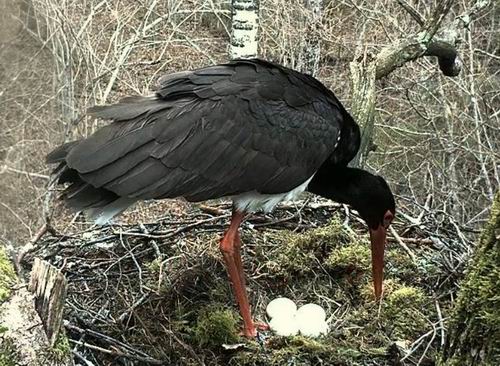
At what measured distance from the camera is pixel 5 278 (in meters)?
2.62

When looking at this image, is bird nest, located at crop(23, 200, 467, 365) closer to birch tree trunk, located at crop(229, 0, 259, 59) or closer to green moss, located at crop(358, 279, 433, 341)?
green moss, located at crop(358, 279, 433, 341)

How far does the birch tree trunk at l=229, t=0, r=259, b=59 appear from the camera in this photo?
22.0ft

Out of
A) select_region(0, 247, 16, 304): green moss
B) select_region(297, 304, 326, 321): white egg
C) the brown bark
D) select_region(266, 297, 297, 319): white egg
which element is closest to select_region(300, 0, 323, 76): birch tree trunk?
the brown bark

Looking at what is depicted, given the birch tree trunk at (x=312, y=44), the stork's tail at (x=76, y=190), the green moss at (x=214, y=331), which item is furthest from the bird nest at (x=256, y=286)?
the birch tree trunk at (x=312, y=44)

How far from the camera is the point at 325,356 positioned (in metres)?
3.53

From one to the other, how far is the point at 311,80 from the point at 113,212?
127 cm

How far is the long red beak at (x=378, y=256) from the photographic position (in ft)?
13.5

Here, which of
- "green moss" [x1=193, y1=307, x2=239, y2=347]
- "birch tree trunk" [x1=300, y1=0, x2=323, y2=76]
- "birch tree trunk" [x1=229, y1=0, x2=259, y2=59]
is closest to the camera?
"green moss" [x1=193, y1=307, x2=239, y2=347]

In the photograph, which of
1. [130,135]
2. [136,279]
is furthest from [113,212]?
[136,279]

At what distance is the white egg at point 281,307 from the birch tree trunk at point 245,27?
3.16 meters

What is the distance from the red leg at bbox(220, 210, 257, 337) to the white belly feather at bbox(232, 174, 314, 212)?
0.09m

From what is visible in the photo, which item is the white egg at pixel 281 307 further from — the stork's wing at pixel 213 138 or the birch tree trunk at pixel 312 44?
the birch tree trunk at pixel 312 44

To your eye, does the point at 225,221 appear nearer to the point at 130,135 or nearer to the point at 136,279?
the point at 136,279

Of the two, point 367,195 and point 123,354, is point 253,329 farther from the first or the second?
point 367,195
